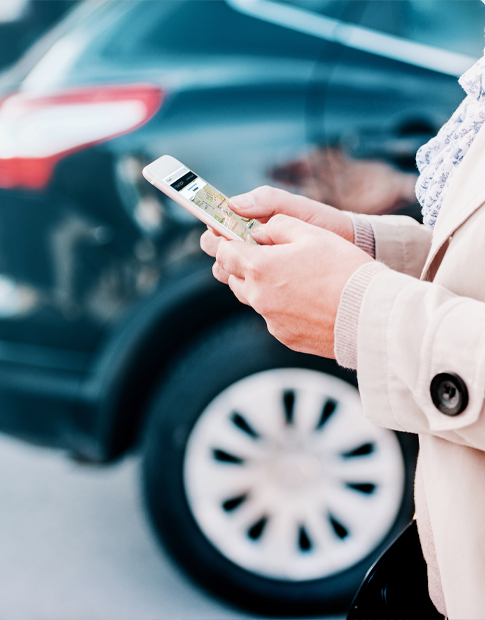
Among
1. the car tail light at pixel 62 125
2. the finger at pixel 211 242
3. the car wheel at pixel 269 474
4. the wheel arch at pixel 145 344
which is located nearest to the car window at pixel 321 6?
the car tail light at pixel 62 125

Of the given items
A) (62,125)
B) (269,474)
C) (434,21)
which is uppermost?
(434,21)

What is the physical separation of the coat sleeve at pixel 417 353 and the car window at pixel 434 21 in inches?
48.3

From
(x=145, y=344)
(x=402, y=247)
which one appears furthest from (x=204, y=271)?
(x=402, y=247)

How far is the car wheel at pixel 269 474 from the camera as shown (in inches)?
67.3

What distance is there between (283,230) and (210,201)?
196 millimetres

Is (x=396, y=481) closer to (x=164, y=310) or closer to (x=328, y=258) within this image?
(x=164, y=310)

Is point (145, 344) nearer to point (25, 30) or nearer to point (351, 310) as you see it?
point (351, 310)

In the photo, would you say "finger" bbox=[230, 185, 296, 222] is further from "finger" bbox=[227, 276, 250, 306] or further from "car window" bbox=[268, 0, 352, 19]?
"car window" bbox=[268, 0, 352, 19]

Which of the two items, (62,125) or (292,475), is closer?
(62,125)

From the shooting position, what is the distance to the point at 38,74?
1.73 meters

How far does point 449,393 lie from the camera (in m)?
0.65

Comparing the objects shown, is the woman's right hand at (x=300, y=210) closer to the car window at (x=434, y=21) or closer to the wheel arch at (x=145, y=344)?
the wheel arch at (x=145, y=344)

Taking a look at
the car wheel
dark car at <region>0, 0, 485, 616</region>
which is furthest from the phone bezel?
the car wheel

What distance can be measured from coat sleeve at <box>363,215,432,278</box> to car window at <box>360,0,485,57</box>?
2.95 feet
